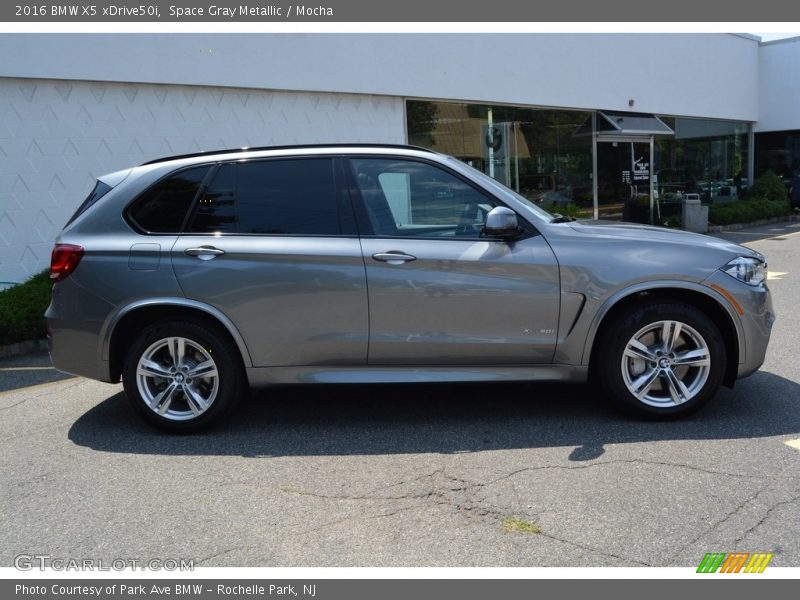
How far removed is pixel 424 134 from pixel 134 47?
550 centimetres

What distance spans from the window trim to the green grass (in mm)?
1865

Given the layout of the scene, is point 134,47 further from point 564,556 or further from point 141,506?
point 564,556

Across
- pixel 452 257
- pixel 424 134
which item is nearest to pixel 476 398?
pixel 452 257

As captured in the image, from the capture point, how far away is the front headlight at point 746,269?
485cm

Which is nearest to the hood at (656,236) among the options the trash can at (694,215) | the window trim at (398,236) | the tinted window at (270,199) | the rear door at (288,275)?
Result: the window trim at (398,236)

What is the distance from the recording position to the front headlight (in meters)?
4.85

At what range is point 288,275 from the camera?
482 cm

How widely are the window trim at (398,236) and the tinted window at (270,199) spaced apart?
0.42 feet

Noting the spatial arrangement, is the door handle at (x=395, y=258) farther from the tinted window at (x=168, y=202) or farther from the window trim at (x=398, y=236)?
the tinted window at (x=168, y=202)

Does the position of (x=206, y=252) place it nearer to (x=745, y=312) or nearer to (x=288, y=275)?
(x=288, y=275)

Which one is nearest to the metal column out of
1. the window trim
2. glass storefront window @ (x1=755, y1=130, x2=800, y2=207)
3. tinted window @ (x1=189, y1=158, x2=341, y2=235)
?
glass storefront window @ (x1=755, y1=130, x2=800, y2=207)

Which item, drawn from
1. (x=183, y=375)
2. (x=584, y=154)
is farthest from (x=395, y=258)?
(x=584, y=154)

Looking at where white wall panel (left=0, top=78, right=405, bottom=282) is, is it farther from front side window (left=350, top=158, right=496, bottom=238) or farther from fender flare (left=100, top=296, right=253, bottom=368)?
front side window (left=350, top=158, right=496, bottom=238)

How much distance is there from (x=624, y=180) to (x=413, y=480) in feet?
54.3
